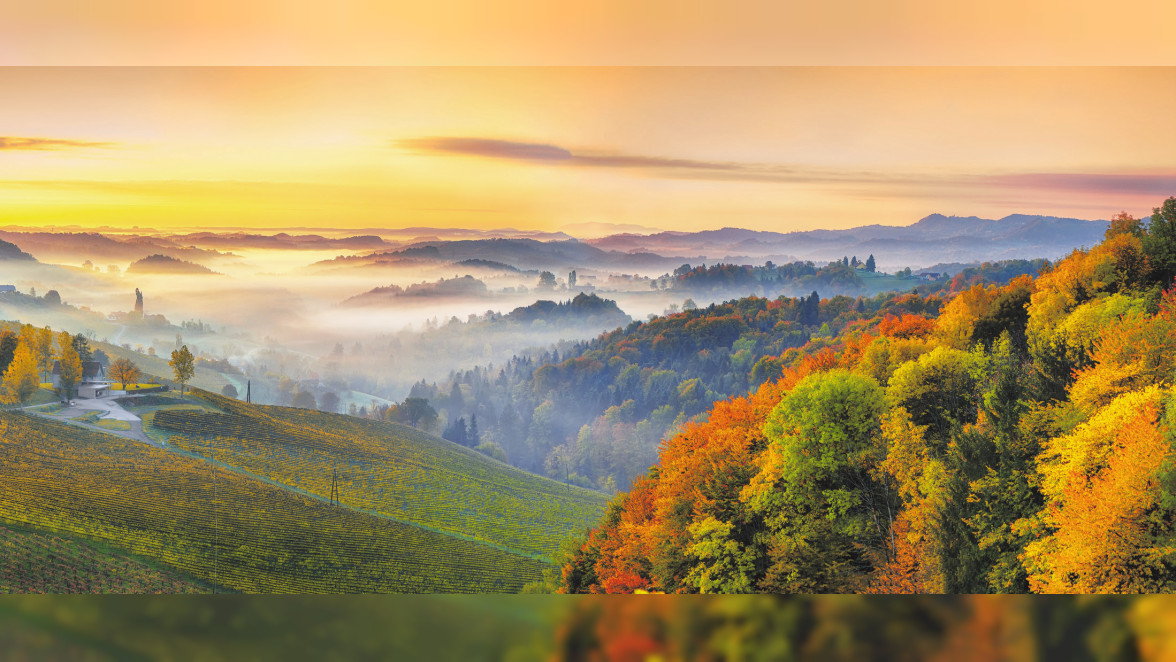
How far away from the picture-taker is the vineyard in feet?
58.1

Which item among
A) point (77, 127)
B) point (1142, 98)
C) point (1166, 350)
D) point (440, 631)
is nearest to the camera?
point (440, 631)

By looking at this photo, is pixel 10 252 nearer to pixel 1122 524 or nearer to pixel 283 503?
pixel 283 503

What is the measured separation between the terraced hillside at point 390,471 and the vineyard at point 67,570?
104 inches

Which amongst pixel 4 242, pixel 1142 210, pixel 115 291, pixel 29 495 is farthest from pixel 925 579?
pixel 29 495

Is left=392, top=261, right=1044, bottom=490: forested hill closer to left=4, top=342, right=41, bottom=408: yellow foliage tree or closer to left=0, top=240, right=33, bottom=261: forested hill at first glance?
left=0, top=240, right=33, bottom=261: forested hill

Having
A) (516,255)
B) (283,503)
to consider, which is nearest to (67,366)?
(283,503)

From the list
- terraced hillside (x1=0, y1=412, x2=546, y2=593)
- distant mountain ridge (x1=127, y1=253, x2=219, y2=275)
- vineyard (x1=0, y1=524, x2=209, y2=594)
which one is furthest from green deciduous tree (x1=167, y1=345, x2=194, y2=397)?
vineyard (x1=0, y1=524, x2=209, y2=594)

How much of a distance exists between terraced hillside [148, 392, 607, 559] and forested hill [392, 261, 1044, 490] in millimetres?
792

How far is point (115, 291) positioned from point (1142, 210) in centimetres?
1658

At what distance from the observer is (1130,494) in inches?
384

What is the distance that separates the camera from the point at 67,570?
59.6 feet

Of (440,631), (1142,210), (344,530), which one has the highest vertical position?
(1142,210)

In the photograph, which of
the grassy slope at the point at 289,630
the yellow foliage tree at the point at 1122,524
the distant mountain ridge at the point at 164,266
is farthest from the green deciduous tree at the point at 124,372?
the yellow foliage tree at the point at 1122,524

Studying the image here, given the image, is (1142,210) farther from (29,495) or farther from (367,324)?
(29,495)
